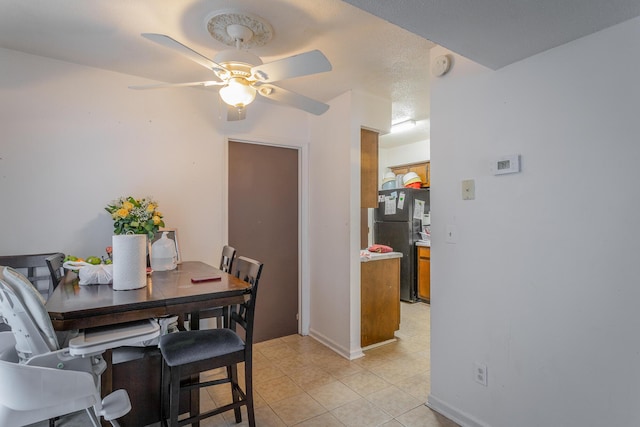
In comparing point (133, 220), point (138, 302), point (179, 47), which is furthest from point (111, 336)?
point (179, 47)

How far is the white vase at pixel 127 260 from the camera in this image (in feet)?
5.35

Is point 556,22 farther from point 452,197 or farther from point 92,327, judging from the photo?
point 92,327

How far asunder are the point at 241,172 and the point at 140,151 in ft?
2.87

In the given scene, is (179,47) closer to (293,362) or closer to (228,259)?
(228,259)

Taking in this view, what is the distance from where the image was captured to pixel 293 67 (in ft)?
5.44

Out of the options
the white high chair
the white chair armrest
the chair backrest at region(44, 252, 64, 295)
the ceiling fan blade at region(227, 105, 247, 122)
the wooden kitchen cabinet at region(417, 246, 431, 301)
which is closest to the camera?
the white high chair

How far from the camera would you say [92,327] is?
1353 millimetres

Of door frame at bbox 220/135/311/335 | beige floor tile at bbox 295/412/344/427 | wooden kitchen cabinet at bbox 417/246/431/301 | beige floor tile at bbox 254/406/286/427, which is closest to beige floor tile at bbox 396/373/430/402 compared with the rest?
beige floor tile at bbox 295/412/344/427

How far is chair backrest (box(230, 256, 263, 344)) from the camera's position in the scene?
1.78m

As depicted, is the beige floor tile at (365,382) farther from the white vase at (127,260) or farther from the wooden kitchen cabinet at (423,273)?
the wooden kitchen cabinet at (423,273)

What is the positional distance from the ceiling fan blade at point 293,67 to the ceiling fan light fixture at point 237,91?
9 centimetres

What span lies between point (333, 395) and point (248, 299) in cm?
110

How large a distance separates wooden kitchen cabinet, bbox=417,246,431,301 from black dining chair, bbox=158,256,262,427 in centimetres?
331

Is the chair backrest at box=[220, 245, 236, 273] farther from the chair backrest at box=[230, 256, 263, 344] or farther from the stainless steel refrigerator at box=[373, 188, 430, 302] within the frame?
the stainless steel refrigerator at box=[373, 188, 430, 302]
